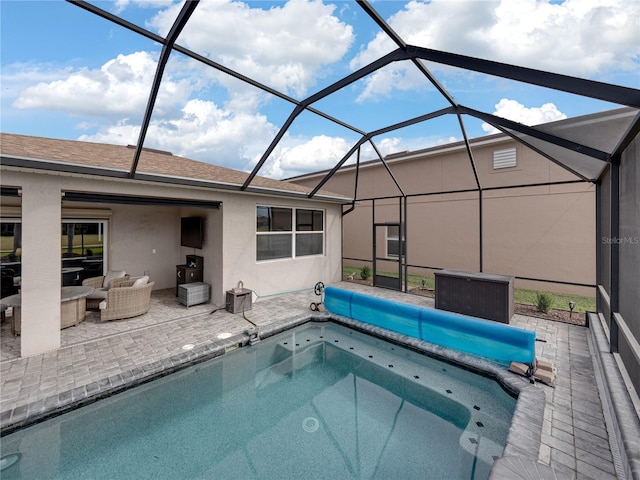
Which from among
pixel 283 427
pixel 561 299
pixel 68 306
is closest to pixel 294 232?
pixel 68 306

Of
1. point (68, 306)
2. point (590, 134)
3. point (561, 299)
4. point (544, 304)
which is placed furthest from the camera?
point (561, 299)

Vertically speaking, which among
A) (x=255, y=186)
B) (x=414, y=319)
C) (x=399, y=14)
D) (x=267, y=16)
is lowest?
(x=414, y=319)

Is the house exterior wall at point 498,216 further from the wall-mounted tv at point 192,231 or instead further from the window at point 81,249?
the window at point 81,249

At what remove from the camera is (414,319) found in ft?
18.6

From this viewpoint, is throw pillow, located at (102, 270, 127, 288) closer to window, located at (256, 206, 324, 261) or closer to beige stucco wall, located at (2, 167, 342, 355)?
beige stucco wall, located at (2, 167, 342, 355)

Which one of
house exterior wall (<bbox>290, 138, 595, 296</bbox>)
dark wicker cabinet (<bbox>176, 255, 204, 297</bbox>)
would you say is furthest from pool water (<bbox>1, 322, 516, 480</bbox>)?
house exterior wall (<bbox>290, 138, 595, 296</bbox>)

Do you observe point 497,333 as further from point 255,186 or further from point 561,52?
point 255,186

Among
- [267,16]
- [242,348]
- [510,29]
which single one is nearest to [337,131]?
[267,16]

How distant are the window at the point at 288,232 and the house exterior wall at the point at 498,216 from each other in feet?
11.7

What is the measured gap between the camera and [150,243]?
9.38 m

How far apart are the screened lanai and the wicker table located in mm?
2864

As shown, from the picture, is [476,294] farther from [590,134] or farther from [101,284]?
[101,284]

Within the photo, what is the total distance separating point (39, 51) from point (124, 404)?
582cm

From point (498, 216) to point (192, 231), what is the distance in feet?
34.7
